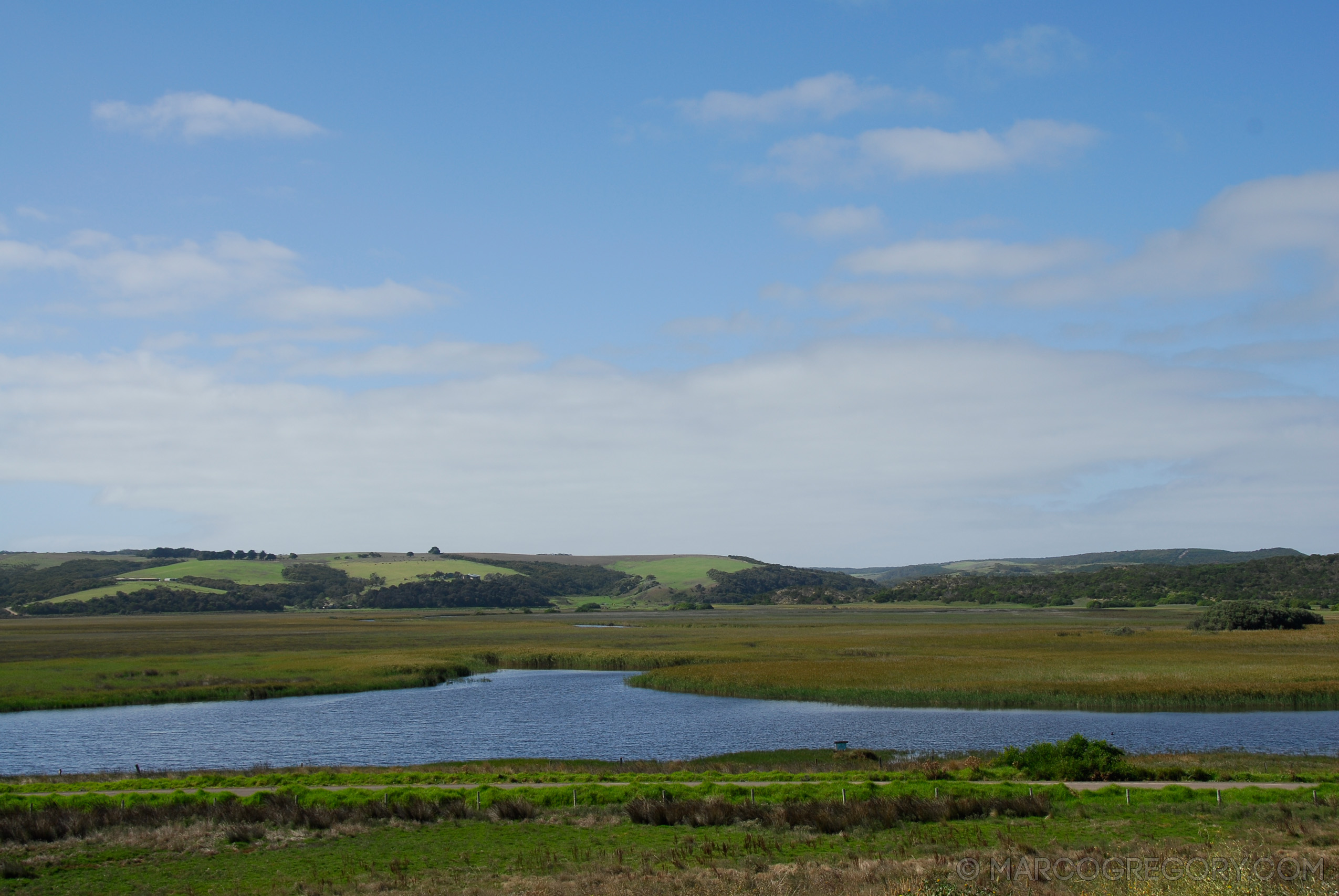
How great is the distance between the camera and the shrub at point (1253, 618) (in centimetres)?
10819

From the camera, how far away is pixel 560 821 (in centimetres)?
2686

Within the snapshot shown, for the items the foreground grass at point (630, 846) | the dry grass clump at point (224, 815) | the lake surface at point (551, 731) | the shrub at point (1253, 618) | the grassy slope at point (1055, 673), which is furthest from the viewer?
the shrub at point (1253, 618)

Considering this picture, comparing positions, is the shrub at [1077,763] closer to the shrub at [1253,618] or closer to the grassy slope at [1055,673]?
the grassy slope at [1055,673]

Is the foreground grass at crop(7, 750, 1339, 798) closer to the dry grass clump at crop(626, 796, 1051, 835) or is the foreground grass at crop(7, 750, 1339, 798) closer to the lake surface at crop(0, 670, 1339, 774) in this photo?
the dry grass clump at crop(626, 796, 1051, 835)

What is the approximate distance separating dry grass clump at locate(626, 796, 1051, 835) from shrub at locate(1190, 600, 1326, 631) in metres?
101

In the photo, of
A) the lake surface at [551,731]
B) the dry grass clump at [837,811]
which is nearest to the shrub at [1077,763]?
the dry grass clump at [837,811]

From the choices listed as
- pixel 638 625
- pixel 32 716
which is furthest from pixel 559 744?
pixel 638 625

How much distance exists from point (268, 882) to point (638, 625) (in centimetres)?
13412

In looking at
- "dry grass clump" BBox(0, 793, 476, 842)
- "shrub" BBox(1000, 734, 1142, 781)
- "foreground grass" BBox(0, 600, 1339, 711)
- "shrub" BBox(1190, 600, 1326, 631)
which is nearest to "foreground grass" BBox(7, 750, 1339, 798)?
"shrub" BBox(1000, 734, 1142, 781)

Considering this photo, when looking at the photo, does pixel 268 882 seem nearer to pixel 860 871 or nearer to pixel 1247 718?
pixel 860 871

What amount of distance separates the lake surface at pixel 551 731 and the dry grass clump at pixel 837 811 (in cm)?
1580

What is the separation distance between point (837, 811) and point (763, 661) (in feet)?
190

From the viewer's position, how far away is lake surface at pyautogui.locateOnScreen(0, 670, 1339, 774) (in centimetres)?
4375

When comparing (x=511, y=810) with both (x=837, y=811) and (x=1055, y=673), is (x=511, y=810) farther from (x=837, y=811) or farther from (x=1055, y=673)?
(x=1055, y=673)
